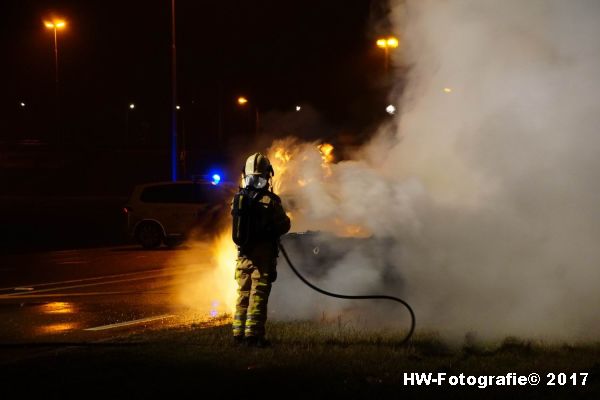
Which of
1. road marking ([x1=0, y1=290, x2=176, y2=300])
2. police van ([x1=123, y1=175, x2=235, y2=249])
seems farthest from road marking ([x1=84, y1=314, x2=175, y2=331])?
police van ([x1=123, y1=175, x2=235, y2=249])

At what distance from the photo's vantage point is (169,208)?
68.3 ft

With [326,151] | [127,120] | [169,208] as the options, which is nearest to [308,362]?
[326,151]

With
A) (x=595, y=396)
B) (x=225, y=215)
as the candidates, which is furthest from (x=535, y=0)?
(x=225, y=215)

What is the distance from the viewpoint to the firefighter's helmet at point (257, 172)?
25.8ft

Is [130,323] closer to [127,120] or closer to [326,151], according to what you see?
[326,151]

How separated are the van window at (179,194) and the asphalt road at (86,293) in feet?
4.13

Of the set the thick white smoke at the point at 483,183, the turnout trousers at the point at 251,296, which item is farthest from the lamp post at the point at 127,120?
the turnout trousers at the point at 251,296

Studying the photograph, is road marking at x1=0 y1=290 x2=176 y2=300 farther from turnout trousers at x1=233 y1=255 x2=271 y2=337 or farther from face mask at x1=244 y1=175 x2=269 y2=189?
face mask at x1=244 y1=175 x2=269 y2=189

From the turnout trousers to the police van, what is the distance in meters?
12.4

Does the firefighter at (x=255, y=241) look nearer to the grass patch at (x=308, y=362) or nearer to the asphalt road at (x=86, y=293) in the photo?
the grass patch at (x=308, y=362)

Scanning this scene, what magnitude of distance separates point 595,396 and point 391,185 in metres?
5.20

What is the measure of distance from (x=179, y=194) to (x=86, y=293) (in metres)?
8.16

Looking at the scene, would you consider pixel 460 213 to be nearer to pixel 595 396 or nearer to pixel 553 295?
pixel 553 295

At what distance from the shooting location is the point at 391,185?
11.0 m
